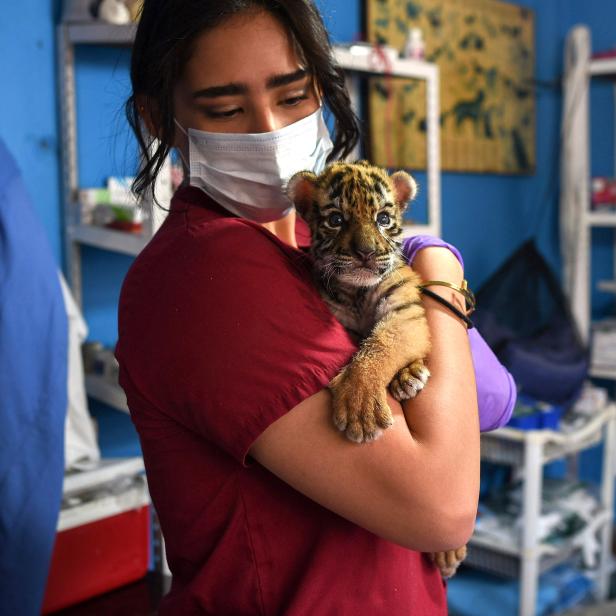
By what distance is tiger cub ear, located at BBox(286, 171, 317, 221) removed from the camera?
1054mm

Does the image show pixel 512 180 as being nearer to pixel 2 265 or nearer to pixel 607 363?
pixel 607 363

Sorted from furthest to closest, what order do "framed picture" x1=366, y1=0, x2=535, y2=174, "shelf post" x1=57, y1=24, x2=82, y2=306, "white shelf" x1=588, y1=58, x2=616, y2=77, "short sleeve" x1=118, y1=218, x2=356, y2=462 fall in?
1. "white shelf" x1=588, y1=58, x2=616, y2=77
2. "framed picture" x1=366, y1=0, x2=535, y2=174
3. "shelf post" x1=57, y1=24, x2=82, y2=306
4. "short sleeve" x1=118, y1=218, x2=356, y2=462

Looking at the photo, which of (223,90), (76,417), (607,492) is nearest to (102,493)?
(76,417)

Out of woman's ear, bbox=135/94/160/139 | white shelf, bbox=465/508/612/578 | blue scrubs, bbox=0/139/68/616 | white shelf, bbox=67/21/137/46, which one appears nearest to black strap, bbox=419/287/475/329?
woman's ear, bbox=135/94/160/139

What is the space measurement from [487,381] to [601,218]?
2611 mm

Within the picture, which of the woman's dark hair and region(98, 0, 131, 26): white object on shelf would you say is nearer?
the woman's dark hair

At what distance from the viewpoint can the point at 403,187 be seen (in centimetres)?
115

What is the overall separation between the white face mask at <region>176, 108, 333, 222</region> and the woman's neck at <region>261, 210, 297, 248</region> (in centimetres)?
2

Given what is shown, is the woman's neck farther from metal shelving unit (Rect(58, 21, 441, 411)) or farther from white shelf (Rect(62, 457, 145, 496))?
white shelf (Rect(62, 457, 145, 496))

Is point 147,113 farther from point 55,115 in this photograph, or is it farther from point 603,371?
point 603,371

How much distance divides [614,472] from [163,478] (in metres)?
2.77

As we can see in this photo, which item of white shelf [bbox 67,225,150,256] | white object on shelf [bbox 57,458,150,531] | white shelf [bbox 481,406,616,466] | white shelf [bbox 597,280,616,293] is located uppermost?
white shelf [bbox 67,225,150,256]

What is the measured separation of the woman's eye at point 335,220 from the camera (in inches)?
42.2

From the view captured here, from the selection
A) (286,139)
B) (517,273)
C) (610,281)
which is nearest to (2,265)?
(286,139)
